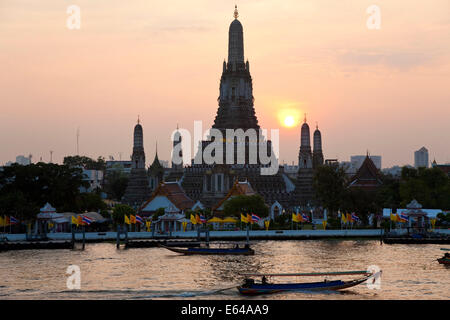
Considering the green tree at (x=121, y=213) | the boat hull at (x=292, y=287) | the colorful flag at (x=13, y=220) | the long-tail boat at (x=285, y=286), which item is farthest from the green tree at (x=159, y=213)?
the boat hull at (x=292, y=287)

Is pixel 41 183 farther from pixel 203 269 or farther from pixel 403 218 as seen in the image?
pixel 403 218

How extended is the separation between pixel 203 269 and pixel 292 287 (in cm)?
1519

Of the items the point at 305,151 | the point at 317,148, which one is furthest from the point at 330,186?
the point at 317,148

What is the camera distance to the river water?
182 feet

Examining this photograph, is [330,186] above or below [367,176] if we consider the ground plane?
below

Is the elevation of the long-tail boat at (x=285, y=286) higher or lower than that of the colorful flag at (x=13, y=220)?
lower

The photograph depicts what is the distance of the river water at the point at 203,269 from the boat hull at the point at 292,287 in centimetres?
44

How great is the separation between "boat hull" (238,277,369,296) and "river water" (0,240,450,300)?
44 cm

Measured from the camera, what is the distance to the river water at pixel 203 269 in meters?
55.5

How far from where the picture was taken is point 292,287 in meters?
55.0

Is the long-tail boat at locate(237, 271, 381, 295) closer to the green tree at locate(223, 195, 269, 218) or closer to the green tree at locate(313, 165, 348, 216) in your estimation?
the green tree at locate(223, 195, 269, 218)

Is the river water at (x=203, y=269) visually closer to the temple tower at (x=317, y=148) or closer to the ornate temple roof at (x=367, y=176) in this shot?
the ornate temple roof at (x=367, y=176)
